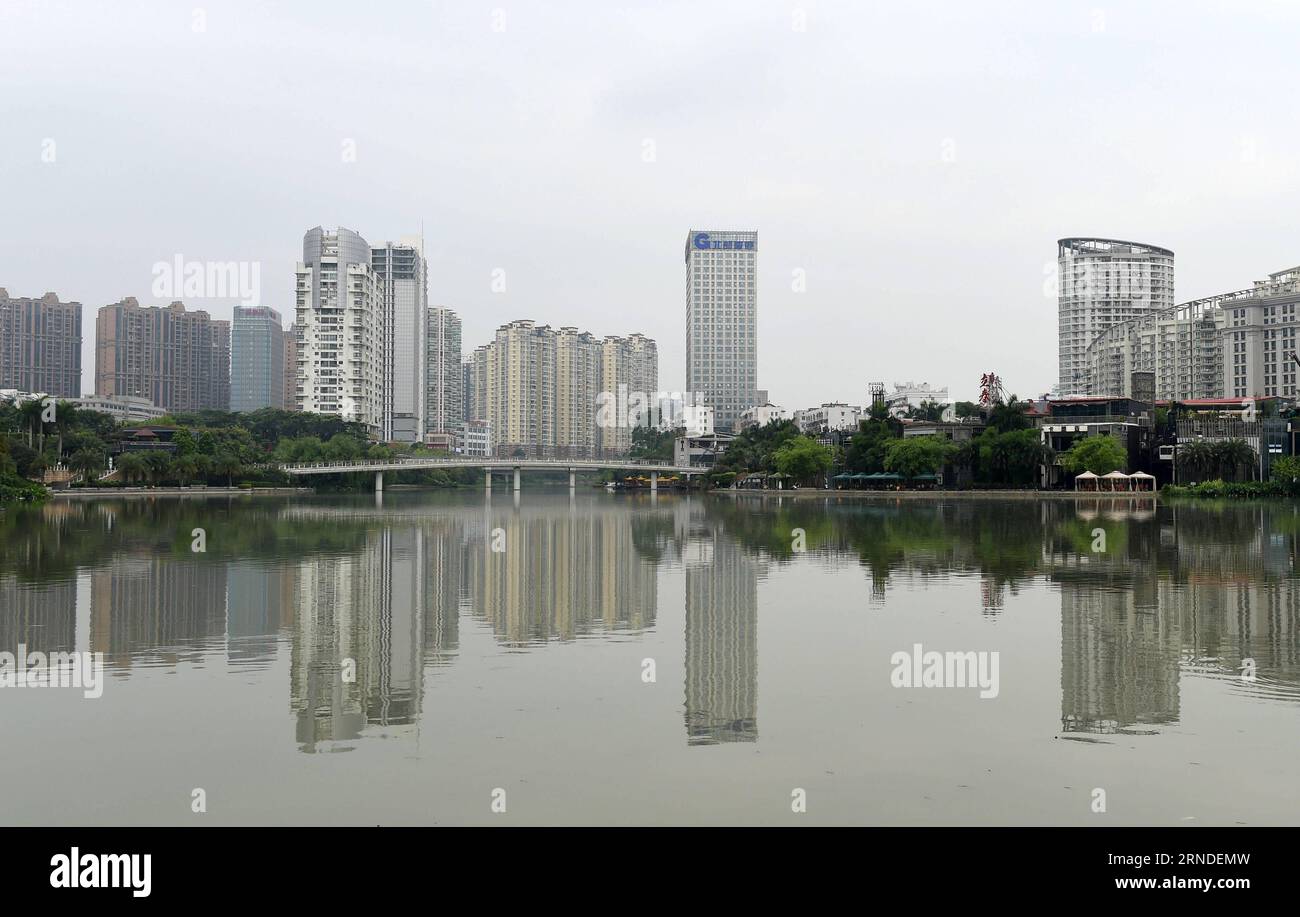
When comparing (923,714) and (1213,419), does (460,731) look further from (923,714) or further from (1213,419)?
(1213,419)

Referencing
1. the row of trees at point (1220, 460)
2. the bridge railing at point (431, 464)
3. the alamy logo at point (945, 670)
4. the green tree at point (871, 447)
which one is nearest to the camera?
the alamy logo at point (945, 670)

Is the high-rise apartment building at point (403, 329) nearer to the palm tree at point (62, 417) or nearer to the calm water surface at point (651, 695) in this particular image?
the palm tree at point (62, 417)

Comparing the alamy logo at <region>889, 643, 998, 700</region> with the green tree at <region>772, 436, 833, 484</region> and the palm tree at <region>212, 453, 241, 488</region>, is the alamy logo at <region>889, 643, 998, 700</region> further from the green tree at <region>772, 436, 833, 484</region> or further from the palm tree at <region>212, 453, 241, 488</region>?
the palm tree at <region>212, 453, 241, 488</region>

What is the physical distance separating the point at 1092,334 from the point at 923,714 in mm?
184629

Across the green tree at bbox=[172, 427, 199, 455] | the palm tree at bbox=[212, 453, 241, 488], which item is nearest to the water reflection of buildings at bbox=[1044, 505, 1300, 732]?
the palm tree at bbox=[212, 453, 241, 488]

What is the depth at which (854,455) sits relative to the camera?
9375 cm

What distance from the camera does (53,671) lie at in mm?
13016

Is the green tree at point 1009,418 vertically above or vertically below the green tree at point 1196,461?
above

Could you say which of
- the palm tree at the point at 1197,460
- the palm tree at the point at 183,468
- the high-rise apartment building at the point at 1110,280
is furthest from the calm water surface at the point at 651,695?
the high-rise apartment building at the point at 1110,280

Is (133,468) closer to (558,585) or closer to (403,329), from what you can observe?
(558,585)

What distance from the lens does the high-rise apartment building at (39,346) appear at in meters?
175
